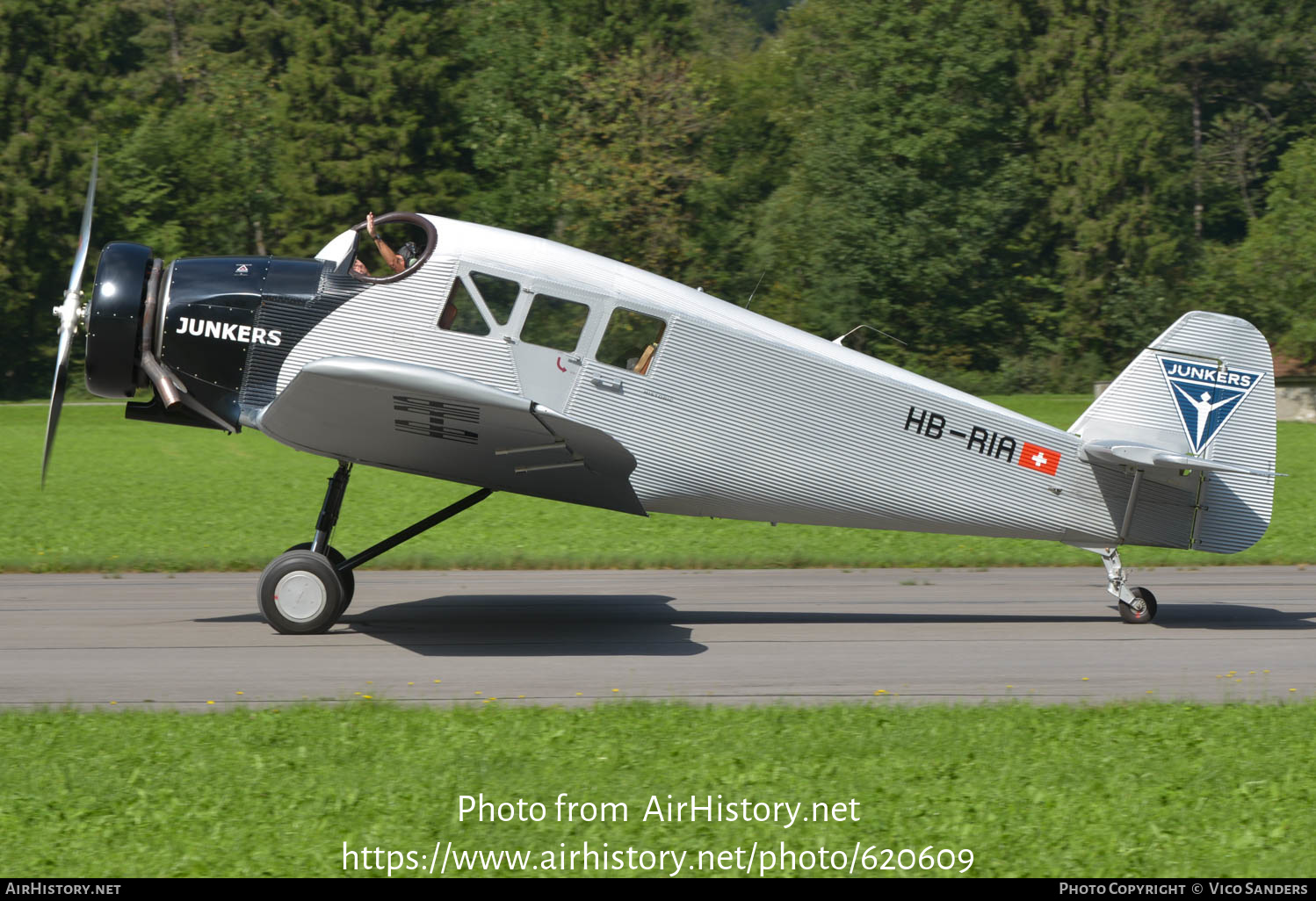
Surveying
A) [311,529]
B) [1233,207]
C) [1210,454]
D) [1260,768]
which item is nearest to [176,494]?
[311,529]

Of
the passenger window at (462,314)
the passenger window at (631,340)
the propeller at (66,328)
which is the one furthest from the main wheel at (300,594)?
the passenger window at (631,340)

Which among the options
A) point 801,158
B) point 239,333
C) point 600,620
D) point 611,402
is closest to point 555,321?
point 611,402

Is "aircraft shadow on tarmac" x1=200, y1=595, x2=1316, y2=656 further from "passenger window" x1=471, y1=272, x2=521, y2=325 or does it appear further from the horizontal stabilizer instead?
"passenger window" x1=471, y1=272, x2=521, y2=325

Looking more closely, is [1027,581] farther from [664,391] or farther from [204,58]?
[204,58]

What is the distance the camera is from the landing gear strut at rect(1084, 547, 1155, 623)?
10781 mm

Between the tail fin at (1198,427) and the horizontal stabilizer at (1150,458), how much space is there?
0.08 feet

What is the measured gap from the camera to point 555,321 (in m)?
9.30

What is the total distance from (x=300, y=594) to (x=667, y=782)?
177 inches

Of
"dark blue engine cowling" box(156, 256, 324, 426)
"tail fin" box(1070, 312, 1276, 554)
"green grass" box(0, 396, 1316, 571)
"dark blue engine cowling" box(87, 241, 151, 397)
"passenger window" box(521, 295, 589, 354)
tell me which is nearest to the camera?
"dark blue engine cowling" box(87, 241, 151, 397)

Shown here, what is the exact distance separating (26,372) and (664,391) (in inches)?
1711

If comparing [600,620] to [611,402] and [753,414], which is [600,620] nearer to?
[611,402]

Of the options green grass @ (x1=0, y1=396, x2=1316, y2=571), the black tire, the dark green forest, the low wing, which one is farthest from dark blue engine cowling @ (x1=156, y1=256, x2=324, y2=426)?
the dark green forest

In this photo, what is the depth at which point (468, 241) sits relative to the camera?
9289 mm

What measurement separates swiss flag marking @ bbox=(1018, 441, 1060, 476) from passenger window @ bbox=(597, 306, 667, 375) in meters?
3.01
